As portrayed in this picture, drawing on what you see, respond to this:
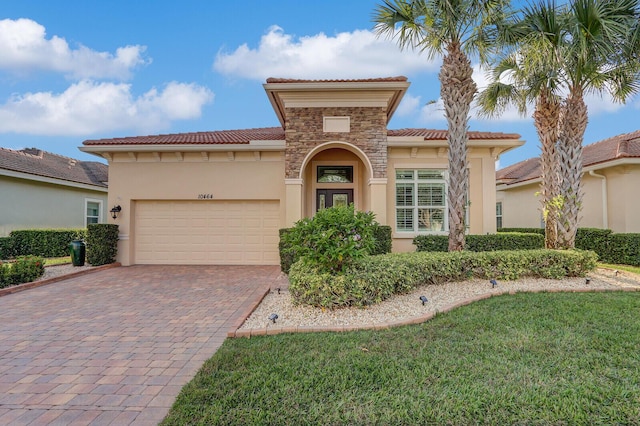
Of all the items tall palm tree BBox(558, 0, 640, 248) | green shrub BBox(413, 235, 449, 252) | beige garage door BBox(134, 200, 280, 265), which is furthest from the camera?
beige garage door BBox(134, 200, 280, 265)

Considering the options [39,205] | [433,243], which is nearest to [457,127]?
[433,243]

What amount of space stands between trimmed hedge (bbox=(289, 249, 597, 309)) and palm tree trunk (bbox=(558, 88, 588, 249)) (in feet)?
2.95

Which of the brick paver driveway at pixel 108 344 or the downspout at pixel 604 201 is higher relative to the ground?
the downspout at pixel 604 201

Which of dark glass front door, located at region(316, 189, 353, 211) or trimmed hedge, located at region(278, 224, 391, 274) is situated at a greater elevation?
dark glass front door, located at region(316, 189, 353, 211)

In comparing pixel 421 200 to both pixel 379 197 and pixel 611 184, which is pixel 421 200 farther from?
pixel 611 184

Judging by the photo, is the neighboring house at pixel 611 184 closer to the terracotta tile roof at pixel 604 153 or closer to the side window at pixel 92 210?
the terracotta tile roof at pixel 604 153

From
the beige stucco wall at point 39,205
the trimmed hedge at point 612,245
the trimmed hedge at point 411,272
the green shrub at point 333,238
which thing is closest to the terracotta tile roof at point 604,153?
the trimmed hedge at point 612,245

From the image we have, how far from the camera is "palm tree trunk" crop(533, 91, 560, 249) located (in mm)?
9891

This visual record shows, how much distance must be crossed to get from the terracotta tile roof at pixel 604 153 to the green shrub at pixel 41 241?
21.7 m

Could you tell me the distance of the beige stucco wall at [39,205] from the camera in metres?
13.7

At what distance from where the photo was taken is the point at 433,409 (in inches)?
113

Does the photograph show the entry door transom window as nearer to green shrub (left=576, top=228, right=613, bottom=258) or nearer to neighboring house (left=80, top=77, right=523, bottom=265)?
neighboring house (left=80, top=77, right=523, bottom=265)

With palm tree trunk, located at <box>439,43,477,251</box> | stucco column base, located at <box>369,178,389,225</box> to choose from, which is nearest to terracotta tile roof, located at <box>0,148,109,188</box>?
stucco column base, located at <box>369,178,389,225</box>

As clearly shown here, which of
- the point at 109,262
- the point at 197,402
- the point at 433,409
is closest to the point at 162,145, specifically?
the point at 109,262
